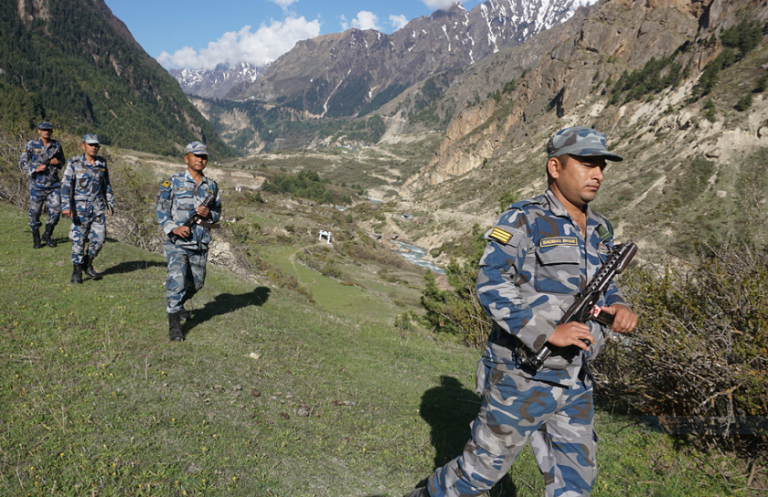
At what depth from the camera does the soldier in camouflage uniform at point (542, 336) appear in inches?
104

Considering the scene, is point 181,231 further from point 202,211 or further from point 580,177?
point 580,177

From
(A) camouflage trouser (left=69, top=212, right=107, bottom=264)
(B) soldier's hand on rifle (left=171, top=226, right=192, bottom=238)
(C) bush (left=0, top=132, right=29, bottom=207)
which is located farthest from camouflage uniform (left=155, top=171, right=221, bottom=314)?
(C) bush (left=0, top=132, right=29, bottom=207)

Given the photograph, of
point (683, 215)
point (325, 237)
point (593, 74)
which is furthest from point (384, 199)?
point (683, 215)

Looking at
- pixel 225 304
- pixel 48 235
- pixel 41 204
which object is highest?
pixel 41 204

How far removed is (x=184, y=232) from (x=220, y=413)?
2.81 metres

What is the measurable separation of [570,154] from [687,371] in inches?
141

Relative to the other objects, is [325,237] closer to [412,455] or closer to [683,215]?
[683,215]

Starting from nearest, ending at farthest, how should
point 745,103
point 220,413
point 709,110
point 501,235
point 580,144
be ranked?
point 501,235, point 580,144, point 220,413, point 745,103, point 709,110

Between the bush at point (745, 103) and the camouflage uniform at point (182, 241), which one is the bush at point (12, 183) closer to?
the camouflage uniform at point (182, 241)

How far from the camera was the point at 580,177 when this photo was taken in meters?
2.78

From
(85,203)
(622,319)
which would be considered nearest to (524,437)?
(622,319)

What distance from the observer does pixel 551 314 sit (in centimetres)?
274

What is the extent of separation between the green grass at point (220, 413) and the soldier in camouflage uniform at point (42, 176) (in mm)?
2726

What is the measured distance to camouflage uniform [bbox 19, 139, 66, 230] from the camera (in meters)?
10.0
